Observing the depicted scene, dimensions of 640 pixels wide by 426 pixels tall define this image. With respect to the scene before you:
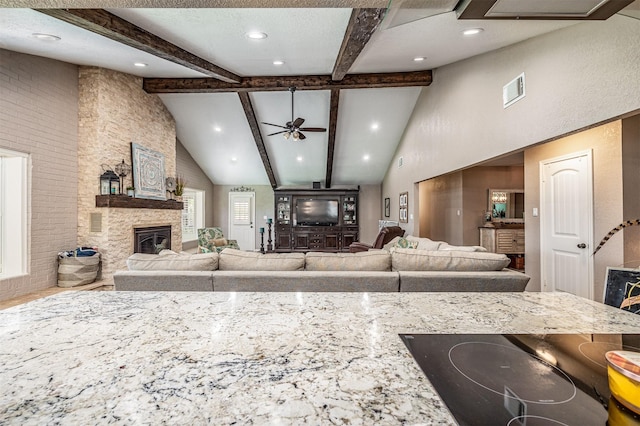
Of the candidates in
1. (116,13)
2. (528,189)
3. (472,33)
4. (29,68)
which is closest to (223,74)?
(116,13)

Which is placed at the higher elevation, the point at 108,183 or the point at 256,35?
the point at 256,35

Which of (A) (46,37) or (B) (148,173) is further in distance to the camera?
(B) (148,173)

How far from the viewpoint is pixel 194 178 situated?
856 centimetres

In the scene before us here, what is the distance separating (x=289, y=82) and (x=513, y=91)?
11.6 feet

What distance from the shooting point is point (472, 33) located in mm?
3480

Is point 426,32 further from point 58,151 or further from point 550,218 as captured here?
point 58,151

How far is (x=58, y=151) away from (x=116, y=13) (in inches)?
88.4

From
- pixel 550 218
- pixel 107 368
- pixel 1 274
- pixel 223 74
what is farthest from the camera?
pixel 223 74

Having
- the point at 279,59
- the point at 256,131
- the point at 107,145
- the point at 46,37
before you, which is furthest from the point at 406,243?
the point at 46,37

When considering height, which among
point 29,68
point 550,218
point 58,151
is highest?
point 29,68

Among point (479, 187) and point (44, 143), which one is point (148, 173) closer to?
point (44, 143)

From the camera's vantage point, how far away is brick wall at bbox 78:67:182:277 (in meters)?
4.55

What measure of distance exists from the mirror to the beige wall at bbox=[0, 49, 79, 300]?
772 cm

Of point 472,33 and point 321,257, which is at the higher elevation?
point 472,33
